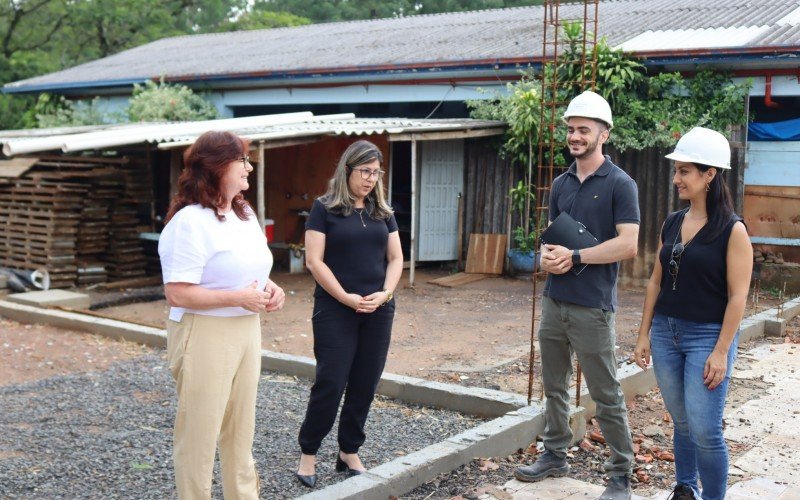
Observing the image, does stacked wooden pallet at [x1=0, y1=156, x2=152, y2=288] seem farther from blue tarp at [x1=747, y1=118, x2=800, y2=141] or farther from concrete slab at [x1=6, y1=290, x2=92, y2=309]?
blue tarp at [x1=747, y1=118, x2=800, y2=141]

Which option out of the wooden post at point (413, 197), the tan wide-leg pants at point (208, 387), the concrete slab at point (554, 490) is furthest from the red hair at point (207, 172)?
the wooden post at point (413, 197)

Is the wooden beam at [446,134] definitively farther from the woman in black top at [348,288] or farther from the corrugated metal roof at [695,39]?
the woman in black top at [348,288]

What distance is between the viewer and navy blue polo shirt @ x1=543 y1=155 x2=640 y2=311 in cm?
451

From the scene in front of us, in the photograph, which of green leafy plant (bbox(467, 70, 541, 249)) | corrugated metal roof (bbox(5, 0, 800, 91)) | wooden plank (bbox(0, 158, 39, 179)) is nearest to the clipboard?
corrugated metal roof (bbox(5, 0, 800, 91))

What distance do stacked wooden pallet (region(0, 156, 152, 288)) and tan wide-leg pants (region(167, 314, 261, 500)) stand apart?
31.7ft

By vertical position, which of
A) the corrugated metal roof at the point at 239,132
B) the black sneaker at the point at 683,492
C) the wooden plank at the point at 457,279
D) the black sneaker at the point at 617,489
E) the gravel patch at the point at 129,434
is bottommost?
the wooden plank at the point at 457,279

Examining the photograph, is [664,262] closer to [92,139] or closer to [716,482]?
[716,482]

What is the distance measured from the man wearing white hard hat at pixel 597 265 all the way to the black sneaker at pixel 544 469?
1.26 feet

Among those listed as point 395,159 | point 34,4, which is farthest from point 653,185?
point 34,4

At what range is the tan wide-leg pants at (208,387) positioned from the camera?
3607mm

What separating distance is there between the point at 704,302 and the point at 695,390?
0.41 meters

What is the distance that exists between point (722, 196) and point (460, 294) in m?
8.63

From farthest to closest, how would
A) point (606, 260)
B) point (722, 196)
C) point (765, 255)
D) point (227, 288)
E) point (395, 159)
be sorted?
point (395, 159)
point (765, 255)
point (606, 260)
point (722, 196)
point (227, 288)

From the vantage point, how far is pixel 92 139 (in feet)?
37.6
